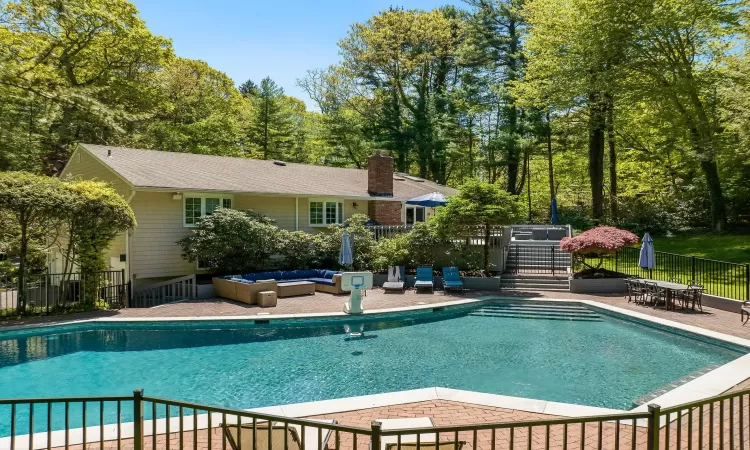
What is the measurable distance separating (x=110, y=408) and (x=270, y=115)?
112 feet

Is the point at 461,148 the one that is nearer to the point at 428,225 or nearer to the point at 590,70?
the point at 590,70

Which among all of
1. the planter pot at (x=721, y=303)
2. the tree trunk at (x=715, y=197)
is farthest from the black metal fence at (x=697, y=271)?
the tree trunk at (x=715, y=197)

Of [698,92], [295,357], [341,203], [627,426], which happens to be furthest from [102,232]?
[698,92]

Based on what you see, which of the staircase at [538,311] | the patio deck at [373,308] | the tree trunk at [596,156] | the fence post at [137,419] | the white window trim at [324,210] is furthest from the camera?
the tree trunk at [596,156]

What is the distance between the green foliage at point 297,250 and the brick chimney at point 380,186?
18.9 feet

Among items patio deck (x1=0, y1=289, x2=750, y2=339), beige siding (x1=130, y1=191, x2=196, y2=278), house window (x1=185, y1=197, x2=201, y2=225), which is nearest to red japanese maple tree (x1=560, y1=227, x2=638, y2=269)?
patio deck (x1=0, y1=289, x2=750, y2=339)

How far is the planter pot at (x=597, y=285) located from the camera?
667 inches

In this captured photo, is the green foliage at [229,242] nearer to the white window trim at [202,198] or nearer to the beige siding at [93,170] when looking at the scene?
the white window trim at [202,198]

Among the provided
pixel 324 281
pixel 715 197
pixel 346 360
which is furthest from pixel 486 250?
pixel 715 197

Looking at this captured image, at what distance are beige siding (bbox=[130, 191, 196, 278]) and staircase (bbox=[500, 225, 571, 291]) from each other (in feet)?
43.4

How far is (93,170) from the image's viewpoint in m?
18.6

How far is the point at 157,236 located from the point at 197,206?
195cm

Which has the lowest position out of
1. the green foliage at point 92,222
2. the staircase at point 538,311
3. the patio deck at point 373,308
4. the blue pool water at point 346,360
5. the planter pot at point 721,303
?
the blue pool water at point 346,360

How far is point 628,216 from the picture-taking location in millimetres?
30141
